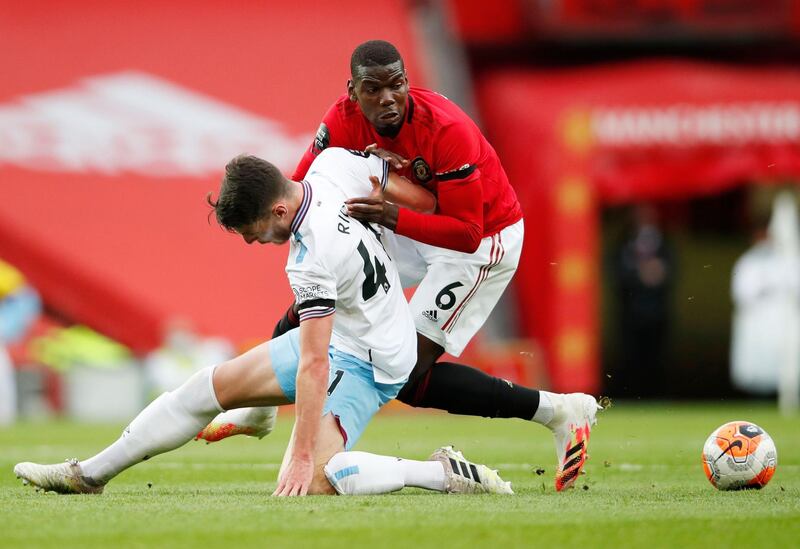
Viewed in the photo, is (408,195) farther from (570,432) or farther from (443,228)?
(570,432)

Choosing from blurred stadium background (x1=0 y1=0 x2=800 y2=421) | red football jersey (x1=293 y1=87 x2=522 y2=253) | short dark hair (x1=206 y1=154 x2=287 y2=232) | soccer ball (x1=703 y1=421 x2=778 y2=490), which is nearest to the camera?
short dark hair (x1=206 y1=154 x2=287 y2=232)

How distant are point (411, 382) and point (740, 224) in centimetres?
1157

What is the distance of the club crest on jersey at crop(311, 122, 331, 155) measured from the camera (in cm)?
621

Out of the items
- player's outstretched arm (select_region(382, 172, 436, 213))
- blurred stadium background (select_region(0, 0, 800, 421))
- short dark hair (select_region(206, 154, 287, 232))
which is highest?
short dark hair (select_region(206, 154, 287, 232))

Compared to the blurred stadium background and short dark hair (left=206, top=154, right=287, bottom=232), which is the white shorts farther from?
the blurred stadium background

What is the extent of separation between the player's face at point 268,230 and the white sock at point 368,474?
913 millimetres

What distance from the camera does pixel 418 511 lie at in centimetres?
502

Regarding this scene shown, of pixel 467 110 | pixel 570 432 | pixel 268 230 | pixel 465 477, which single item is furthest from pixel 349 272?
pixel 467 110

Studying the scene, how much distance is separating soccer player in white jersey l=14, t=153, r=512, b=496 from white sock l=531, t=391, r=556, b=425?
47 cm

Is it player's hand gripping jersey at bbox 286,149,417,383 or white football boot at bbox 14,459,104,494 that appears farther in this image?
white football boot at bbox 14,459,104,494

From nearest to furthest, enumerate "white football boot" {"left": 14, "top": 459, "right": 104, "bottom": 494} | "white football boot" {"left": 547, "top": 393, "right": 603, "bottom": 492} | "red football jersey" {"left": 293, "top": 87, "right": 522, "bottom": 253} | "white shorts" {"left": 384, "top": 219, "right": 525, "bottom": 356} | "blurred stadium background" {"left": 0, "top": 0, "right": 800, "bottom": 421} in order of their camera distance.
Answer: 1. "white football boot" {"left": 14, "top": 459, "right": 104, "bottom": 494}
2. "red football jersey" {"left": 293, "top": 87, "right": 522, "bottom": 253}
3. "white football boot" {"left": 547, "top": 393, "right": 603, "bottom": 492}
4. "white shorts" {"left": 384, "top": 219, "right": 525, "bottom": 356}
5. "blurred stadium background" {"left": 0, "top": 0, "right": 800, "bottom": 421}

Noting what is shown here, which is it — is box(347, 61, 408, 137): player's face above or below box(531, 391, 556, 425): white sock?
above

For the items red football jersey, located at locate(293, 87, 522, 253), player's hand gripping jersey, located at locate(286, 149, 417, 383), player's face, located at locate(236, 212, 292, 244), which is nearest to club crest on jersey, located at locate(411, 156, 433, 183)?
red football jersey, located at locate(293, 87, 522, 253)

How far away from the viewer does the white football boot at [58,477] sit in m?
5.74
